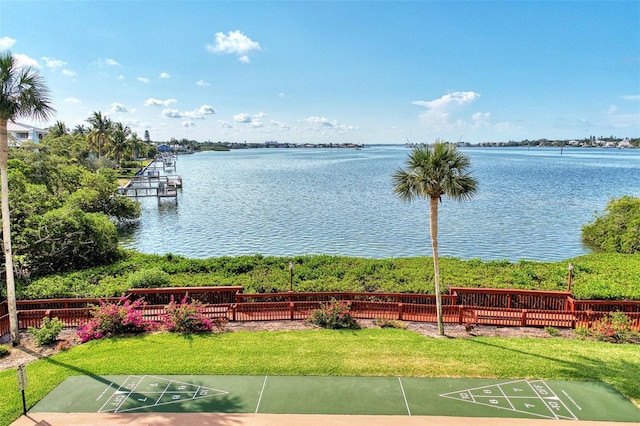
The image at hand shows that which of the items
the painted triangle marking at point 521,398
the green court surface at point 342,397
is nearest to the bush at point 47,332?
the green court surface at point 342,397

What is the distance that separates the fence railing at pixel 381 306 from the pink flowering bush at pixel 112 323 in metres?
0.93

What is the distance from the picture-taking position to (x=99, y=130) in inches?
3113

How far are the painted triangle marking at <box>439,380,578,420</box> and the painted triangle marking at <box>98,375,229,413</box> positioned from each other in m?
5.68

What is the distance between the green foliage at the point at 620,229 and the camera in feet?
91.6

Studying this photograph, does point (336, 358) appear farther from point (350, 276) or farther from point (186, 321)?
point (350, 276)

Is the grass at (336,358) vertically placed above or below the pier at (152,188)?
below

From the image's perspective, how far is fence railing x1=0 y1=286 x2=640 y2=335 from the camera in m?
14.6

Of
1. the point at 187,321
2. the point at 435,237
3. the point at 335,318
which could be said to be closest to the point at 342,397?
the point at 335,318

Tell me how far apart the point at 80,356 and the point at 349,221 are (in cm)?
3373

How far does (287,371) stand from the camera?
35.7 feet

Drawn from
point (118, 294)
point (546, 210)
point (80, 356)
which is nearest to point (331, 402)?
point (80, 356)

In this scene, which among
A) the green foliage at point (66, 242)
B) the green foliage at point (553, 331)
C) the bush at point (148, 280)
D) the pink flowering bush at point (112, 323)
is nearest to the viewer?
the pink flowering bush at point (112, 323)

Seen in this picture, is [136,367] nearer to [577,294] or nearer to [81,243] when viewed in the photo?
[81,243]

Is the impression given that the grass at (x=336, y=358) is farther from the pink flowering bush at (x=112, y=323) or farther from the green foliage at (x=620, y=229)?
the green foliage at (x=620, y=229)
